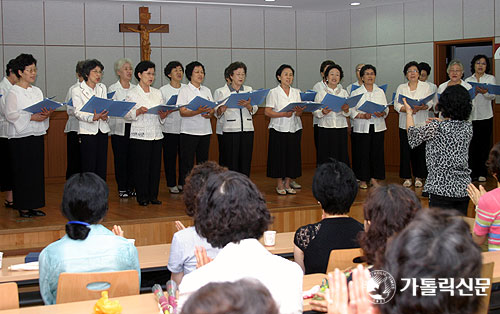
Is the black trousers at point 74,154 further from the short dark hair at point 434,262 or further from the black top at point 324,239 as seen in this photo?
the short dark hair at point 434,262

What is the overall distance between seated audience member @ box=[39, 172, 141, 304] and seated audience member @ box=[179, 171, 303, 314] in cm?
67

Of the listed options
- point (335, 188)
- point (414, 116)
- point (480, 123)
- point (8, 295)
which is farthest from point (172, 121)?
point (8, 295)

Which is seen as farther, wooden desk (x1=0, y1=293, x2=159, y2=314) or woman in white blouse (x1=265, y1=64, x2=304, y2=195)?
woman in white blouse (x1=265, y1=64, x2=304, y2=195)

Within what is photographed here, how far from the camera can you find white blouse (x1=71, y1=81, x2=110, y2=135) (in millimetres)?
5840

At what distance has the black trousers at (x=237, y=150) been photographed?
6941 millimetres

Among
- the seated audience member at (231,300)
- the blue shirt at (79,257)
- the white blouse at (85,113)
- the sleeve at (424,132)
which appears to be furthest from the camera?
the white blouse at (85,113)

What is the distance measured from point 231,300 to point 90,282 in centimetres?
161

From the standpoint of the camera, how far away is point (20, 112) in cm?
548

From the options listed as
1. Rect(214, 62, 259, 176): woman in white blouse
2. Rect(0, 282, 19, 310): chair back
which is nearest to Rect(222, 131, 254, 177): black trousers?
Rect(214, 62, 259, 176): woman in white blouse

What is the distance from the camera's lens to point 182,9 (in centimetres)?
961

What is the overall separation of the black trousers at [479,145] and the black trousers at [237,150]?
306cm

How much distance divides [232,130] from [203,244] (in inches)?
161

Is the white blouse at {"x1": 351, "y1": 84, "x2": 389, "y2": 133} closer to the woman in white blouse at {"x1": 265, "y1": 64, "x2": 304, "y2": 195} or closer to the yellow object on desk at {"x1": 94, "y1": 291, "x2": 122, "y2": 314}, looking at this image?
the woman in white blouse at {"x1": 265, "y1": 64, "x2": 304, "y2": 195}

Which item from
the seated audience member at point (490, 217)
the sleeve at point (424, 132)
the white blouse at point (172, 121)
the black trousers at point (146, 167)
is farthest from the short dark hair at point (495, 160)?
the white blouse at point (172, 121)
